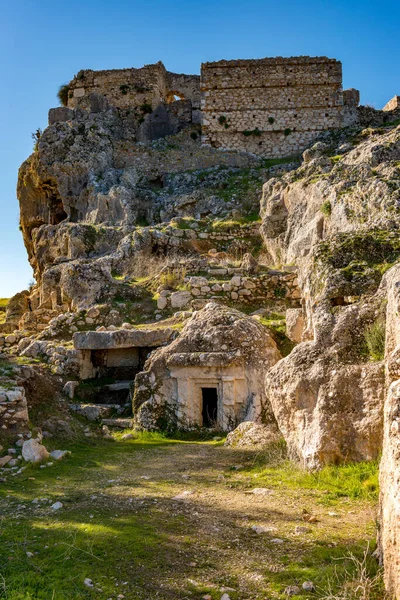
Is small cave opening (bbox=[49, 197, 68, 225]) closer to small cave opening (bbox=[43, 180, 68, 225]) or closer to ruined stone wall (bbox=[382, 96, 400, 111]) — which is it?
small cave opening (bbox=[43, 180, 68, 225])

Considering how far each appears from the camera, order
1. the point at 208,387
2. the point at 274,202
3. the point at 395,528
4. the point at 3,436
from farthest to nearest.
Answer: the point at 274,202
the point at 208,387
the point at 3,436
the point at 395,528

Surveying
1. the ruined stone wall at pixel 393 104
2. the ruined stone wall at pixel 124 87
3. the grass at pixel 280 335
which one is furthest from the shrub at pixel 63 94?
the grass at pixel 280 335

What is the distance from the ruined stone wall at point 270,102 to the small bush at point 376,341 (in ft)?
66.2

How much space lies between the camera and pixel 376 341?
230 inches

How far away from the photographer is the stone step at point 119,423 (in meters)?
9.69

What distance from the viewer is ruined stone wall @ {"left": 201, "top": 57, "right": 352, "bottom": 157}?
Result: 81.7 feet

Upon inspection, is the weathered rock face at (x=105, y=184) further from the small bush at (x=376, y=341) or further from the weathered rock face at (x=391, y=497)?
the weathered rock face at (x=391, y=497)

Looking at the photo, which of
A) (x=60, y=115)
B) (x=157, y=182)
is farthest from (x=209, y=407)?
(x=60, y=115)

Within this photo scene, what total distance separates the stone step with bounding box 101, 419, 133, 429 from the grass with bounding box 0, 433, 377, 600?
2.75 meters

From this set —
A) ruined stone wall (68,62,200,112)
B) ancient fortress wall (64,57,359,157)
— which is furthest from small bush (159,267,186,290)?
ruined stone wall (68,62,200,112)

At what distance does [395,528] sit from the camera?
322 cm

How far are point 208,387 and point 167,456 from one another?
204cm

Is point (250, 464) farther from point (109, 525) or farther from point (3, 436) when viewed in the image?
point (3, 436)

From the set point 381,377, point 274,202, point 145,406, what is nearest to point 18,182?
point 274,202
